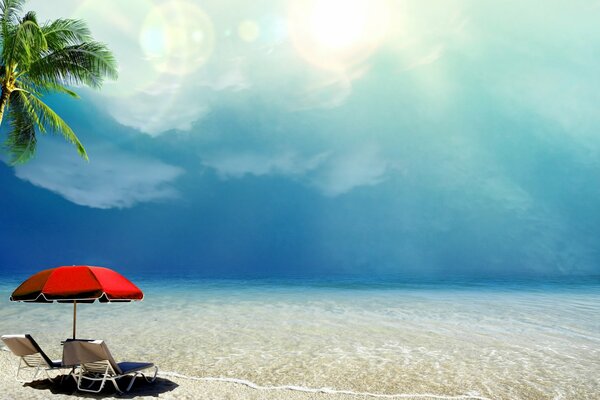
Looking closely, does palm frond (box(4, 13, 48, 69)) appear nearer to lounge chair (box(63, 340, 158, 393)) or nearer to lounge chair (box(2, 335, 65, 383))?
lounge chair (box(2, 335, 65, 383))

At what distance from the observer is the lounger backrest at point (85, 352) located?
19.2 ft

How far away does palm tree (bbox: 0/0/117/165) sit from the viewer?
38.2ft

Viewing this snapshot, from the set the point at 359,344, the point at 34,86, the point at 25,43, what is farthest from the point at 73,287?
the point at 34,86

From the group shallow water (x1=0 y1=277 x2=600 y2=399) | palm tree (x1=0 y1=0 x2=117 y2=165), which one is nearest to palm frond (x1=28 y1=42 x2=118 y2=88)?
palm tree (x1=0 y1=0 x2=117 y2=165)

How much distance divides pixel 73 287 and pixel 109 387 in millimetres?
1572

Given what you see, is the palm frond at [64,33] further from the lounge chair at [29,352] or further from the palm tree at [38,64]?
the lounge chair at [29,352]

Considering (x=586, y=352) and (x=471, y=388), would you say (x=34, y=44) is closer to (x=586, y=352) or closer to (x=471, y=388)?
(x=471, y=388)

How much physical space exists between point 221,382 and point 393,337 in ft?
20.2

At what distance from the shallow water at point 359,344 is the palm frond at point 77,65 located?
7334mm

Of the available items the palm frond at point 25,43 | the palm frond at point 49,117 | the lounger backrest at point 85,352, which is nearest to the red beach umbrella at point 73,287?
the lounger backrest at point 85,352

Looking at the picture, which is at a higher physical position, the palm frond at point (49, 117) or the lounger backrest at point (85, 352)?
the palm frond at point (49, 117)

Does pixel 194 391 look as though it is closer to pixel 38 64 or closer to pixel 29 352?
pixel 29 352

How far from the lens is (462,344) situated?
10.8 m

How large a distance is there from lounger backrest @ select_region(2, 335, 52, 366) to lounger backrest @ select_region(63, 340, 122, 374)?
0.61m
